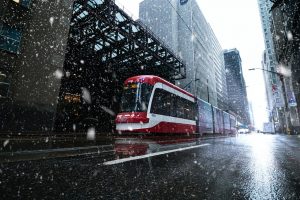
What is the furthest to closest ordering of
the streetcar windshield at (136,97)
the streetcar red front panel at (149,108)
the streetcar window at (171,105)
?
1. the streetcar window at (171,105)
2. the streetcar windshield at (136,97)
3. the streetcar red front panel at (149,108)

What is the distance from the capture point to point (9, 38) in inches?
520

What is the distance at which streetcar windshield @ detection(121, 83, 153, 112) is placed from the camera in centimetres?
1099

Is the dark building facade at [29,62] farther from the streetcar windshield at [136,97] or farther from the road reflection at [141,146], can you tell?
the road reflection at [141,146]

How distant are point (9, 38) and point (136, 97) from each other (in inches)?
376

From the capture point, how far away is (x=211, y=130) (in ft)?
66.9

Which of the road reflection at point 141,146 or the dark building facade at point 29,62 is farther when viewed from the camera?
the dark building facade at point 29,62

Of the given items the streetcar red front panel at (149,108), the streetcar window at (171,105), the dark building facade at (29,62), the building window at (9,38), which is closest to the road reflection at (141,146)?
the streetcar red front panel at (149,108)

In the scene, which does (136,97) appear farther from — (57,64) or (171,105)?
(57,64)

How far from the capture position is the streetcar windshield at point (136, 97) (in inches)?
433

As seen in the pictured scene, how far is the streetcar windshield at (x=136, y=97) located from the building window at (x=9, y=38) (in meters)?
8.32

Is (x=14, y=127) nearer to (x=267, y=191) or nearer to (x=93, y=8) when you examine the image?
(x=93, y=8)

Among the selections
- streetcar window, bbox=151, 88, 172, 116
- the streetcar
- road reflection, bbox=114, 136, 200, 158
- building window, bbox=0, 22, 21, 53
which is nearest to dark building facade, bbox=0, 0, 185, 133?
building window, bbox=0, 22, 21, 53

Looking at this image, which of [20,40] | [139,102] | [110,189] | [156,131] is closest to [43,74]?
[20,40]

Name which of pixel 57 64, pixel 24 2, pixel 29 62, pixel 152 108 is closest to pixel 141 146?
pixel 152 108
